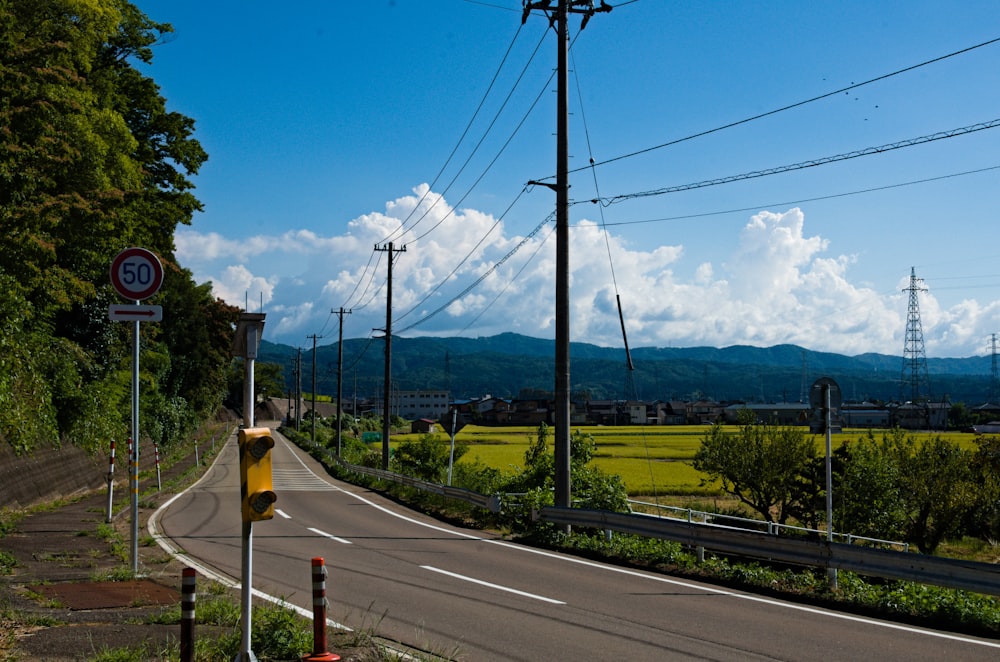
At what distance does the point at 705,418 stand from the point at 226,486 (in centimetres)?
13409

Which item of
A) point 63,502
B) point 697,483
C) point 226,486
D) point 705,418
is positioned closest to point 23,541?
point 63,502

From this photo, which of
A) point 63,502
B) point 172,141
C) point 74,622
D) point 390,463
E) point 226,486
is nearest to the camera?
point 74,622

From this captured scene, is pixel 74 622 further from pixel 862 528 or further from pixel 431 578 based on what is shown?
pixel 862 528

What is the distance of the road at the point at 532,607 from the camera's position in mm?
8102

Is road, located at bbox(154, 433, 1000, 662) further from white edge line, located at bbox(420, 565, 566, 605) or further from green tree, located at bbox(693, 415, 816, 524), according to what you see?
green tree, located at bbox(693, 415, 816, 524)

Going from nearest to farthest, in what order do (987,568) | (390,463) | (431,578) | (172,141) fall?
1. (987,568)
2. (431,578)
3. (172,141)
4. (390,463)

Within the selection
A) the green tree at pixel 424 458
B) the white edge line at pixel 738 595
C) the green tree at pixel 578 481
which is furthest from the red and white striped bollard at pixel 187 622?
the green tree at pixel 424 458

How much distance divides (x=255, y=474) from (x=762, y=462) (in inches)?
1394

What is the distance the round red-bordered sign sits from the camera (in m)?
10.4

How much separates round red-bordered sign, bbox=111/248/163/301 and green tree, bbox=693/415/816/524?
32.6 m

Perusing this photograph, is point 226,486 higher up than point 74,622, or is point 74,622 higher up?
point 74,622

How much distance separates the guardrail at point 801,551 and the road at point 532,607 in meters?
1.01

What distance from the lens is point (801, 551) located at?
11984 millimetres

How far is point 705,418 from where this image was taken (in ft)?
519
